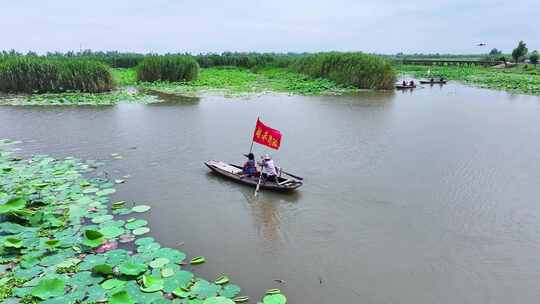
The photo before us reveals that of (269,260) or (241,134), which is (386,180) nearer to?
(269,260)

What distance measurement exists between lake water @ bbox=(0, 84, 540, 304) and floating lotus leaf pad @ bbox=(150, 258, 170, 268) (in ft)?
1.64

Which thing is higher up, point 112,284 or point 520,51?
point 520,51

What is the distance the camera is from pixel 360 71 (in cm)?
2784

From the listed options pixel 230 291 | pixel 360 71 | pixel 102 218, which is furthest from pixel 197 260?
pixel 360 71

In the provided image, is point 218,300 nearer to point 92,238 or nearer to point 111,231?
point 92,238

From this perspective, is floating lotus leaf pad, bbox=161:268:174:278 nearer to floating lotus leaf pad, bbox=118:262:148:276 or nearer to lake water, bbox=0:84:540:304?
floating lotus leaf pad, bbox=118:262:148:276

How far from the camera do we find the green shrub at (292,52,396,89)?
90.2 ft

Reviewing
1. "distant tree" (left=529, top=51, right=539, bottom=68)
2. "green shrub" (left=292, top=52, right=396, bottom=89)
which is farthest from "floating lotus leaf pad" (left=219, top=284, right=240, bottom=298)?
"distant tree" (left=529, top=51, right=539, bottom=68)

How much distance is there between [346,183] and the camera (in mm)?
8703

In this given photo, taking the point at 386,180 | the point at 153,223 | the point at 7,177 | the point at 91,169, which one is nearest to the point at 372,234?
the point at 386,180

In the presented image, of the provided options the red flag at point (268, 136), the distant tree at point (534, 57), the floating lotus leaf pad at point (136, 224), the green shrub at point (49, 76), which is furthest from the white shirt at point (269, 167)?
the distant tree at point (534, 57)

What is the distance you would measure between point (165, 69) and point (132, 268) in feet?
84.5

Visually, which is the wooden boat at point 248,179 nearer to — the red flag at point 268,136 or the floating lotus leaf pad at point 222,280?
the red flag at point 268,136

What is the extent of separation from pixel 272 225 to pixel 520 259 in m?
3.82
